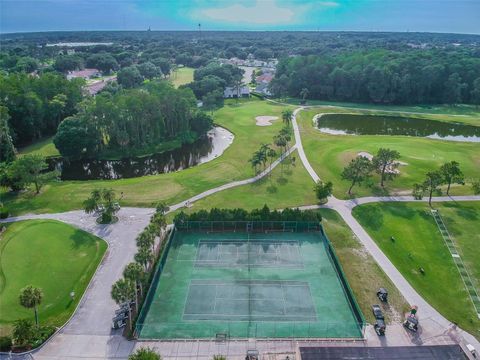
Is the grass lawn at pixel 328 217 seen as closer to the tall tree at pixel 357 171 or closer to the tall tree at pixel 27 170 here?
the tall tree at pixel 357 171

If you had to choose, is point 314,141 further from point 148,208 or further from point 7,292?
point 7,292

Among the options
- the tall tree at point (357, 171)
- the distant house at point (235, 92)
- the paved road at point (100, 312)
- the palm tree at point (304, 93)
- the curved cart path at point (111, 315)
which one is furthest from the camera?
the distant house at point (235, 92)

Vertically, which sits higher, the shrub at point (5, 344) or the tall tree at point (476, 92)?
the tall tree at point (476, 92)

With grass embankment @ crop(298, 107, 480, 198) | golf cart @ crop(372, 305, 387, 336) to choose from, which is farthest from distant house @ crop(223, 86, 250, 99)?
golf cart @ crop(372, 305, 387, 336)

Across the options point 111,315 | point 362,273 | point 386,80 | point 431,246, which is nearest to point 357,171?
point 431,246

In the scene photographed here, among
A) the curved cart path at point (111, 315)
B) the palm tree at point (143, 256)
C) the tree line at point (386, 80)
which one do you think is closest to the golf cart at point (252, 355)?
the curved cart path at point (111, 315)

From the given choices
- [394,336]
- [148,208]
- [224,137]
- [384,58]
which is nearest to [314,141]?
[224,137]

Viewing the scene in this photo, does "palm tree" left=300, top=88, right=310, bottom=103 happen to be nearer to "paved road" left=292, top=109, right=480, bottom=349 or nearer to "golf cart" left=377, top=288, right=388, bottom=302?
"paved road" left=292, top=109, right=480, bottom=349
